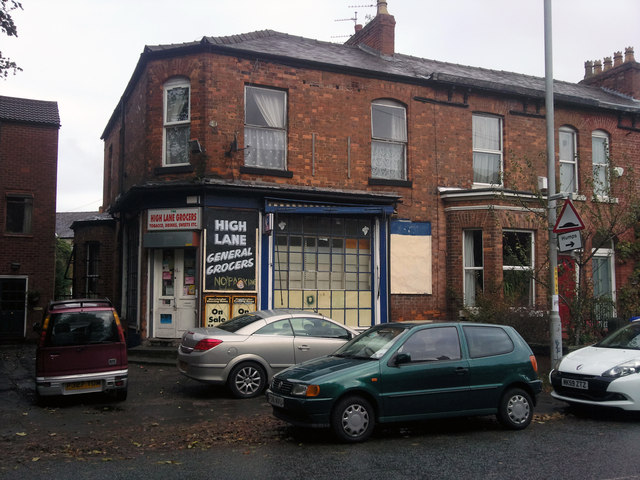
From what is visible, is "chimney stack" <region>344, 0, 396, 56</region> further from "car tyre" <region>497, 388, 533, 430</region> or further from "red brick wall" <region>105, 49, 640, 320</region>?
"car tyre" <region>497, 388, 533, 430</region>

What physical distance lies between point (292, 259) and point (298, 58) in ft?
16.4

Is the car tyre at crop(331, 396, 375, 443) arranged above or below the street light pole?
below

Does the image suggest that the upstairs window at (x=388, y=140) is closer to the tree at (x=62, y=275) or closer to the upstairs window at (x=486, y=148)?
the upstairs window at (x=486, y=148)

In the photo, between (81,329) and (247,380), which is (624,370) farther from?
(81,329)

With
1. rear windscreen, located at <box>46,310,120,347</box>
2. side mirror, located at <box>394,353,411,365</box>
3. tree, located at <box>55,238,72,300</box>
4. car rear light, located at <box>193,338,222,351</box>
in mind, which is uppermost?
tree, located at <box>55,238,72,300</box>

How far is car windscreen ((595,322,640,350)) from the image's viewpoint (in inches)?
384

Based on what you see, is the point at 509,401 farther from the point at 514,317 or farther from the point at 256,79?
the point at 256,79

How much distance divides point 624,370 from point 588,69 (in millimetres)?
18106

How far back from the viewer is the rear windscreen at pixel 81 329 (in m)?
9.99

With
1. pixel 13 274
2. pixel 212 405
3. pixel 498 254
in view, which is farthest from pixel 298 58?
pixel 13 274

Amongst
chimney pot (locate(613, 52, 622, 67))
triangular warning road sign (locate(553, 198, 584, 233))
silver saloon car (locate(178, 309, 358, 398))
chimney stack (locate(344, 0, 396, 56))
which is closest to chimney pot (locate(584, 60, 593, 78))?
chimney pot (locate(613, 52, 622, 67))

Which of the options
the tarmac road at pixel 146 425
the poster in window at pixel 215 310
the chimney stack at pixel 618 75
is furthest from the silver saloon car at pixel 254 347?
the chimney stack at pixel 618 75

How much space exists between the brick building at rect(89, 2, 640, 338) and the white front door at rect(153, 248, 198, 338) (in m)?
0.03

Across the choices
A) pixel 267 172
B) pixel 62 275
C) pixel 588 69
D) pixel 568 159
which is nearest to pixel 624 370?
pixel 267 172
